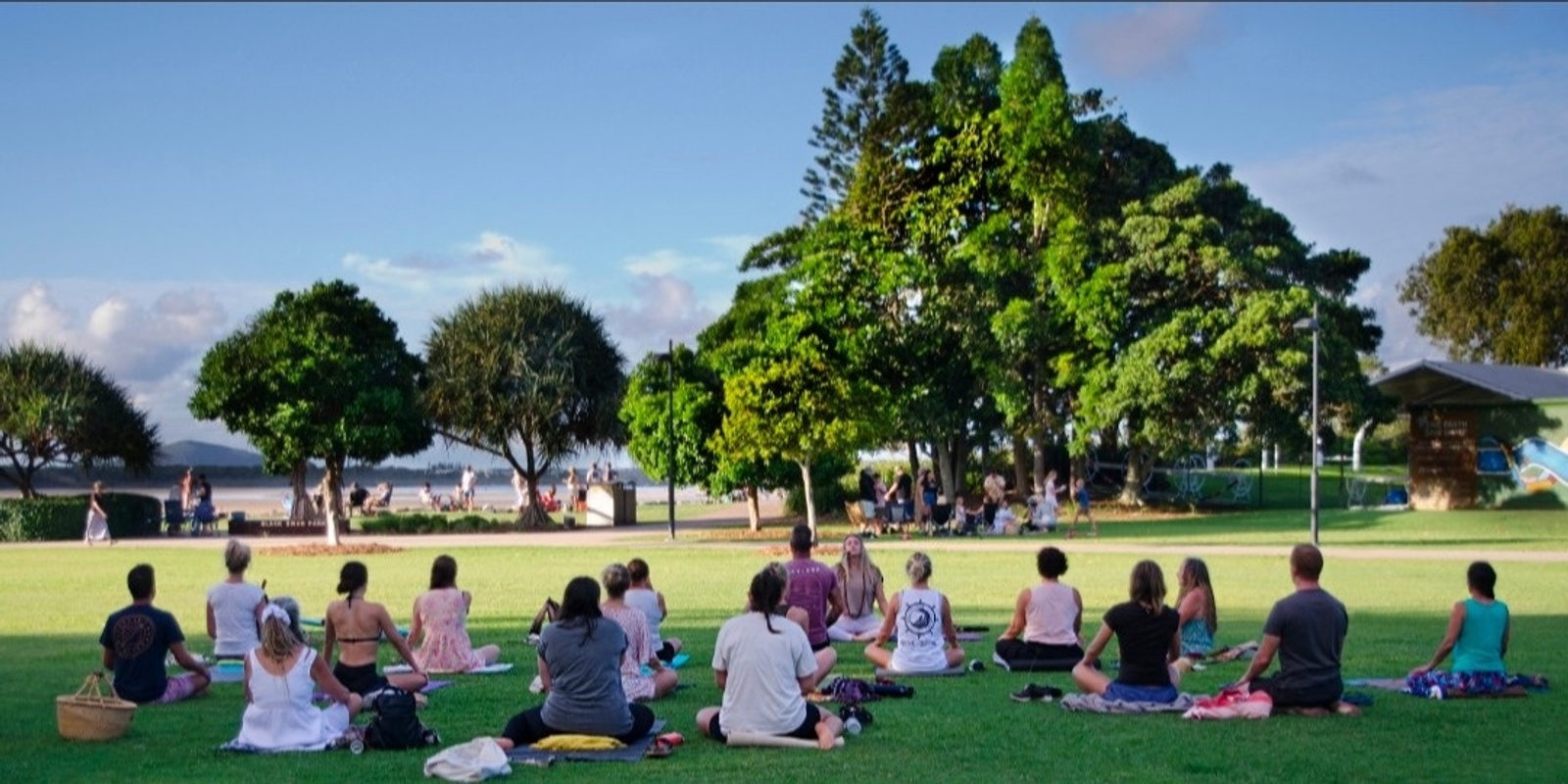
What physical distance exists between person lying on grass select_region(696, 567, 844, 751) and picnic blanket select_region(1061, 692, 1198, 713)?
192cm

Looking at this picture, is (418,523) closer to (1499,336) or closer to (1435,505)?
(1435,505)

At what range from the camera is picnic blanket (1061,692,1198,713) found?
10500 millimetres

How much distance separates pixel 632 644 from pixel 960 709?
2.41m

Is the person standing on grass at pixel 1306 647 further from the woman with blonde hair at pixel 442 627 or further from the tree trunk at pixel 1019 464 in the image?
the tree trunk at pixel 1019 464

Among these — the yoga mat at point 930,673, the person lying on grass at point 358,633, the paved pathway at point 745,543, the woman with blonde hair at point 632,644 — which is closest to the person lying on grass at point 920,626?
the yoga mat at point 930,673

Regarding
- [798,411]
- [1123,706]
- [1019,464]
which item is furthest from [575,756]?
[1019,464]

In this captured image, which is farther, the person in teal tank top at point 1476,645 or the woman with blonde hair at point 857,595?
the woman with blonde hair at point 857,595

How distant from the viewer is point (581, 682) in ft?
31.2

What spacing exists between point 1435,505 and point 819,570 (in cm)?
3598

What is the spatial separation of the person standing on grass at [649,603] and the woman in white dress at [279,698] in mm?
3287

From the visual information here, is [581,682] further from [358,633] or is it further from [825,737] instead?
[358,633]

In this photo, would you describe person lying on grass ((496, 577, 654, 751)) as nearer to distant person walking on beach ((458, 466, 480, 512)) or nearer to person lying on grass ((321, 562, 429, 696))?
person lying on grass ((321, 562, 429, 696))

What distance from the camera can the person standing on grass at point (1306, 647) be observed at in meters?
10.4

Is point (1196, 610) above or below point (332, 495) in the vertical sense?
below
